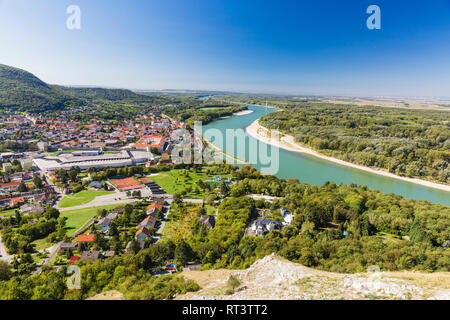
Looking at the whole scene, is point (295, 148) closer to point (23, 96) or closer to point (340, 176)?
point (340, 176)

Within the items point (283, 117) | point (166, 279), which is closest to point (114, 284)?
point (166, 279)

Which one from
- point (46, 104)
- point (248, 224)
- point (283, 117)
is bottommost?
point (248, 224)

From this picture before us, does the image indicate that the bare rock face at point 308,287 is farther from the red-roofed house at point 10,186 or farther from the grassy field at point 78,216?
the red-roofed house at point 10,186

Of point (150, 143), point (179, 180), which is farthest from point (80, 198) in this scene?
point (150, 143)

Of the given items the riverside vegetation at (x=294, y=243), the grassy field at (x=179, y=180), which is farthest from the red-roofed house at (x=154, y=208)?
the grassy field at (x=179, y=180)

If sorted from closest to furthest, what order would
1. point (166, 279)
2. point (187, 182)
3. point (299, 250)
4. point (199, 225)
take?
1. point (166, 279)
2. point (299, 250)
3. point (199, 225)
4. point (187, 182)
